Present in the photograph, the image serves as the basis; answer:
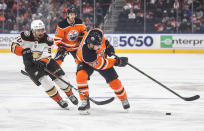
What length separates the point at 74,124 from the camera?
4395 mm

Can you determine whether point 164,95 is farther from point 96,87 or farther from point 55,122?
point 55,122

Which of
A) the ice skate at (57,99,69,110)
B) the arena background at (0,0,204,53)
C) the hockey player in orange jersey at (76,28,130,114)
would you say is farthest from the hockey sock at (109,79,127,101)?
the arena background at (0,0,204,53)

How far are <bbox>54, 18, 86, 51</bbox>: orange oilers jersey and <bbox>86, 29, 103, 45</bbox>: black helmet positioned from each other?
2191mm

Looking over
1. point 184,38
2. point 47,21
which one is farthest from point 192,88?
point 47,21

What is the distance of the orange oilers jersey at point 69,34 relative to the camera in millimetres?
6957

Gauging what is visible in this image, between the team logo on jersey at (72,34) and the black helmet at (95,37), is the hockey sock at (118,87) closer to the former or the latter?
the black helmet at (95,37)

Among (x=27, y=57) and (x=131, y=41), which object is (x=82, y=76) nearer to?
(x=27, y=57)

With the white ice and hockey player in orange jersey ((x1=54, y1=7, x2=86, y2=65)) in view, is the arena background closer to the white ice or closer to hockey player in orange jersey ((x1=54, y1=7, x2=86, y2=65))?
the white ice

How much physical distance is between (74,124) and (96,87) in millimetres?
2840

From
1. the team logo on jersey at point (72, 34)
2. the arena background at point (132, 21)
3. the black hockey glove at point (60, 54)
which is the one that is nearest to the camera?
the black hockey glove at point (60, 54)

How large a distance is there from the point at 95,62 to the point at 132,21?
11.2m

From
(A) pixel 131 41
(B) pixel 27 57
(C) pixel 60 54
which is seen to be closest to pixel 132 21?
(A) pixel 131 41

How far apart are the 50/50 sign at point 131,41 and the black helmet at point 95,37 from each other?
1079cm

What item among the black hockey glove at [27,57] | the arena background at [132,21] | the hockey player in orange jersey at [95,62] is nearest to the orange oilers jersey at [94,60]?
the hockey player in orange jersey at [95,62]
